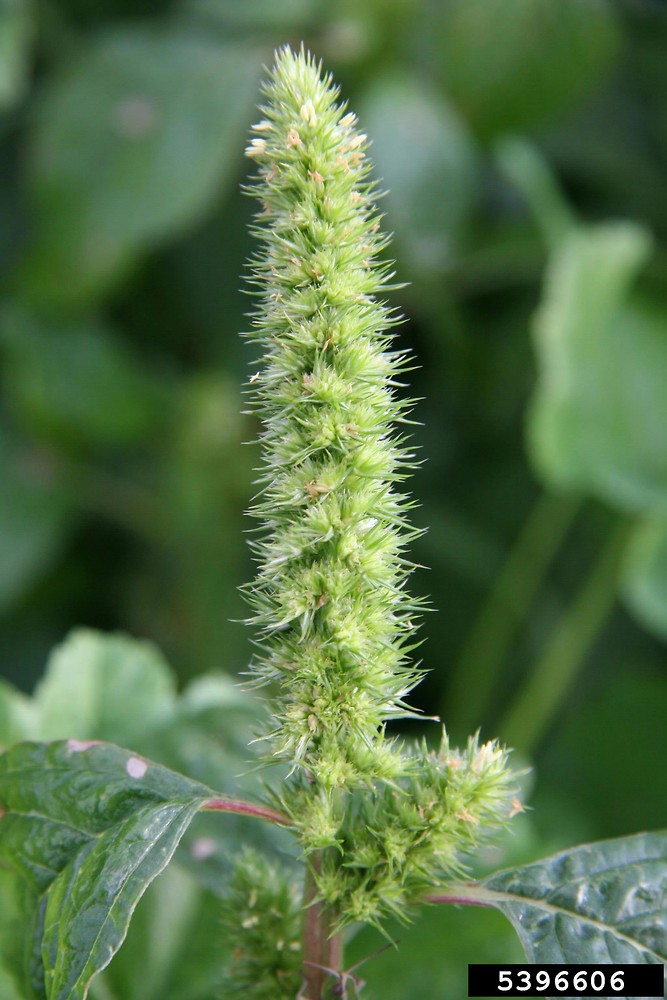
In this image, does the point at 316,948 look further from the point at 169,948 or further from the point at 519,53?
the point at 519,53

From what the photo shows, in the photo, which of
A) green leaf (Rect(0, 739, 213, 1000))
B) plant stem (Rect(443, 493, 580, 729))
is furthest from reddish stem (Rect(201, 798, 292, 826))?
plant stem (Rect(443, 493, 580, 729))

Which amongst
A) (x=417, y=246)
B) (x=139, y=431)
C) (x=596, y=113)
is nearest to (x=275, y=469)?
(x=417, y=246)

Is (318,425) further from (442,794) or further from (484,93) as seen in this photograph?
(484,93)

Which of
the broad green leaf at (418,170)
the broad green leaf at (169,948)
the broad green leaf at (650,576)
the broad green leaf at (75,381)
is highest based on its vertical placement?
the broad green leaf at (418,170)

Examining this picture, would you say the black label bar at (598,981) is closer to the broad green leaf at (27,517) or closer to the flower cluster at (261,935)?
the flower cluster at (261,935)

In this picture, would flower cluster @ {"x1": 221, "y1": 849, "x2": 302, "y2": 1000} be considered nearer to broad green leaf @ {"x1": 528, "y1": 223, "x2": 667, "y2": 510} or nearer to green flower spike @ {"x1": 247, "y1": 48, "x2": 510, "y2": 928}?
green flower spike @ {"x1": 247, "y1": 48, "x2": 510, "y2": 928}

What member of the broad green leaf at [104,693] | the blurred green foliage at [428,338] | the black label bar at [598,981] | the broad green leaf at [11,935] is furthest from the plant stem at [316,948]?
the blurred green foliage at [428,338]

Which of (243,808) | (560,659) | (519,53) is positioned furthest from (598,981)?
(519,53)
